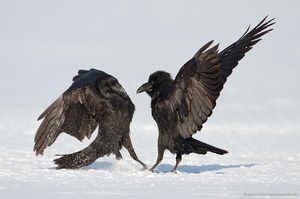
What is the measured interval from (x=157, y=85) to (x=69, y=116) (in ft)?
3.78

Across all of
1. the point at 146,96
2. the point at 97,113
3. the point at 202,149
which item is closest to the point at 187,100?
the point at 202,149

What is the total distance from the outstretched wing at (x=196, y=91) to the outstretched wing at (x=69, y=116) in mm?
908

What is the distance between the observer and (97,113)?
32.5 feet

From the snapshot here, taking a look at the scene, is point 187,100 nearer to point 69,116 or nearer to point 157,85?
point 157,85

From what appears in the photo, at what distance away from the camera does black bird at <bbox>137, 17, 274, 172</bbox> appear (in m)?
9.15

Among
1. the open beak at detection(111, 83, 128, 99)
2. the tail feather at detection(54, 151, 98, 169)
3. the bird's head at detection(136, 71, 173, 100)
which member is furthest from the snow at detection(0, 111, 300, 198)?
the bird's head at detection(136, 71, 173, 100)

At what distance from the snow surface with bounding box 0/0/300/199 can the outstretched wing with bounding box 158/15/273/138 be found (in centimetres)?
63

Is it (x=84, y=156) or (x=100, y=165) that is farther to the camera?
(x=100, y=165)

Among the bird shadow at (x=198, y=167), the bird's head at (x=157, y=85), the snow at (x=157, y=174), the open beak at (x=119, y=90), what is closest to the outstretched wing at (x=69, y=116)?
the open beak at (x=119, y=90)

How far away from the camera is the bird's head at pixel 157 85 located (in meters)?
9.98

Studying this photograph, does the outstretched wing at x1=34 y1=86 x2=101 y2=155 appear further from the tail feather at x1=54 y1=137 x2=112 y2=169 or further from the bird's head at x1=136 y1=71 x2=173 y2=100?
the bird's head at x1=136 y1=71 x2=173 y2=100

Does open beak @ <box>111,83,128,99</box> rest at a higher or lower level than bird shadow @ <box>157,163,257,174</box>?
higher

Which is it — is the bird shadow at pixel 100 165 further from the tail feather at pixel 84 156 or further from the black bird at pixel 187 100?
the black bird at pixel 187 100

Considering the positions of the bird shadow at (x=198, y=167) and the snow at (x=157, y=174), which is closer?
the snow at (x=157, y=174)
